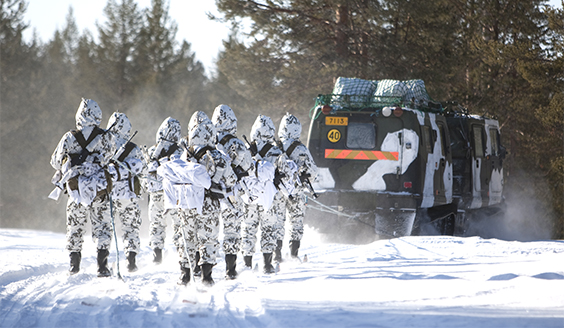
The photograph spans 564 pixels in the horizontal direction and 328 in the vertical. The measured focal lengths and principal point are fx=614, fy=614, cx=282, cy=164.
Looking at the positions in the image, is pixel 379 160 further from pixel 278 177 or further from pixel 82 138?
pixel 82 138

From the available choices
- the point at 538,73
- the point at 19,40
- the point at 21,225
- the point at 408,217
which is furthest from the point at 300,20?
the point at 21,225

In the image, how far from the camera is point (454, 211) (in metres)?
11.4

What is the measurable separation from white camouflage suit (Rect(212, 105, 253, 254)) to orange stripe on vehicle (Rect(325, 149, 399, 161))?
141 inches

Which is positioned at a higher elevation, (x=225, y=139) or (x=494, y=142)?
(x=494, y=142)

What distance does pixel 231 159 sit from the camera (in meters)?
6.48

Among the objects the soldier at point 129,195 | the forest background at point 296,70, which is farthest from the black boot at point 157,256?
the forest background at point 296,70

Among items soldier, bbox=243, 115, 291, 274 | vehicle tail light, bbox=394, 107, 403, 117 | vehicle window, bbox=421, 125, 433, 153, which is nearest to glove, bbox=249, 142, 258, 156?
soldier, bbox=243, 115, 291, 274

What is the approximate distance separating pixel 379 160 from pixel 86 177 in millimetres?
4908

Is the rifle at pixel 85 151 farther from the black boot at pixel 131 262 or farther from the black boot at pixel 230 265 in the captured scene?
the black boot at pixel 230 265

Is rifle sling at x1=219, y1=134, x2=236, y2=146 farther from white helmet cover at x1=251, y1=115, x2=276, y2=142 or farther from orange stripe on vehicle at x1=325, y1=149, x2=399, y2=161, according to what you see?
orange stripe on vehicle at x1=325, y1=149, x2=399, y2=161

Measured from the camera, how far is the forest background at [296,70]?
59.6 ft

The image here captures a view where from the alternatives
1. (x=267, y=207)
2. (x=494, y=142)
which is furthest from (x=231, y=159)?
(x=494, y=142)

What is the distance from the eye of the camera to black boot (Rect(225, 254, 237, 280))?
665cm

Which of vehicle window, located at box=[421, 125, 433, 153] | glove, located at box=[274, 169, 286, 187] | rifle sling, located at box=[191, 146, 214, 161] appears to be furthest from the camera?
vehicle window, located at box=[421, 125, 433, 153]
